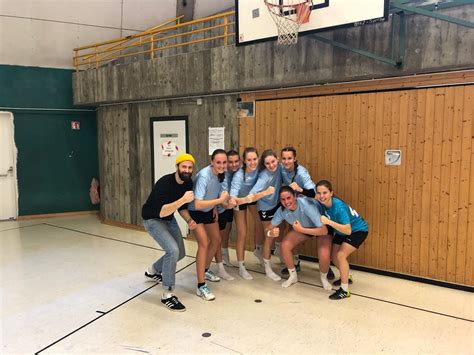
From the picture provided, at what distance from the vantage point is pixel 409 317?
3.73 m

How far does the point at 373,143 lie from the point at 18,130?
24.4ft

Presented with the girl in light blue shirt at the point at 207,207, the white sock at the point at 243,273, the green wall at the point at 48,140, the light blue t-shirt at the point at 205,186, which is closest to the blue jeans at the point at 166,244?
the girl in light blue shirt at the point at 207,207

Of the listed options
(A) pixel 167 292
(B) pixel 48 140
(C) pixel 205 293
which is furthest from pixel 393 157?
(B) pixel 48 140

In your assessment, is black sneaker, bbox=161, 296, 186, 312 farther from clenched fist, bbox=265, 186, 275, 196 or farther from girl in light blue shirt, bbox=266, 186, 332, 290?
clenched fist, bbox=265, 186, 275, 196

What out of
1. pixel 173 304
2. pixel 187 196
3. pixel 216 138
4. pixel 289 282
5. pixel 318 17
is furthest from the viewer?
pixel 216 138

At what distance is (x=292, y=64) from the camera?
5.08 m

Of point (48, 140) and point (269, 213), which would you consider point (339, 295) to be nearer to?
point (269, 213)

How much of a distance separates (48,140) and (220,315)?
667 centimetres

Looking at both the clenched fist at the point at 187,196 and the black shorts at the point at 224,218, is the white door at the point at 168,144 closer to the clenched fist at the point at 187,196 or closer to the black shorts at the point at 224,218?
the black shorts at the point at 224,218

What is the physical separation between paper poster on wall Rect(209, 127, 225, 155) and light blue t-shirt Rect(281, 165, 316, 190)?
1.65 m

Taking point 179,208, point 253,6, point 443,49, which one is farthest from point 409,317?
point 253,6

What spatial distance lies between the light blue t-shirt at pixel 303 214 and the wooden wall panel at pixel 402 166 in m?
1.01

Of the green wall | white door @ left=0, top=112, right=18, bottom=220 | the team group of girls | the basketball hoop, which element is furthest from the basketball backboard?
white door @ left=0, top=112, right=18, bottom=220

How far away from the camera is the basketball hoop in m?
4.50
